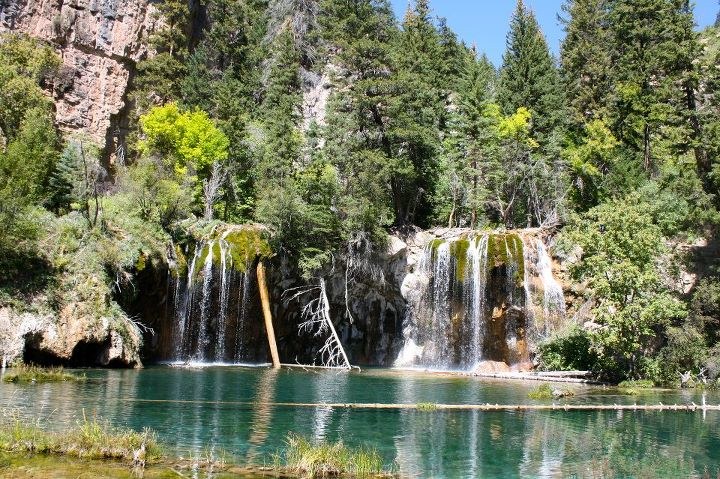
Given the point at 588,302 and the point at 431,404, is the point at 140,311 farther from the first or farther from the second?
the point at 588,302

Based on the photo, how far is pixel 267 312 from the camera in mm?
33406

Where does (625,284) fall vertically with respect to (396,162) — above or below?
below

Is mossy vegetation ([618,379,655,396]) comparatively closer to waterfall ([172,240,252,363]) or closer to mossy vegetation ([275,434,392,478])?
mossy vegetation ([275,434,392,478])

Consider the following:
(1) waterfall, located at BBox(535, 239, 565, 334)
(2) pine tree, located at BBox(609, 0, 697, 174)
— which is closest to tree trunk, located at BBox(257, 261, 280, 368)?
(1) waterfall, located at BBox(535, 239, 565, 334)

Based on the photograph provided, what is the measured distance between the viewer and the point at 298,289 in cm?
3584

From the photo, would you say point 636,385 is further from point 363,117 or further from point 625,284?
point 363,117

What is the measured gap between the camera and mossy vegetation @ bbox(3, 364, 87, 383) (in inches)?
822

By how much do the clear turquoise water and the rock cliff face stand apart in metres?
27.0

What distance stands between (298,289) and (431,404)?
17643 mm

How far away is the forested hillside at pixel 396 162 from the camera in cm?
2762

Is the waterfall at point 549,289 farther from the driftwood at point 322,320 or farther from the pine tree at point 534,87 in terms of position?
the pine tree at point 534,87

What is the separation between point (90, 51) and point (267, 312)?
25.9 meters

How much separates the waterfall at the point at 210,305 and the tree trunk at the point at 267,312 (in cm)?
70

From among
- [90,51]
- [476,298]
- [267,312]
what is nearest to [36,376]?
[267,312]
